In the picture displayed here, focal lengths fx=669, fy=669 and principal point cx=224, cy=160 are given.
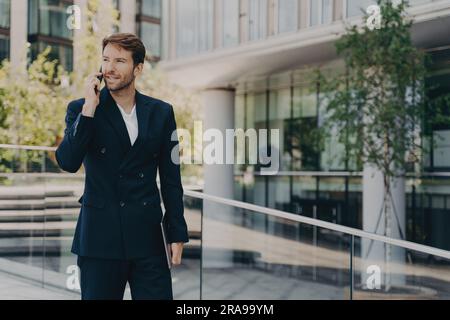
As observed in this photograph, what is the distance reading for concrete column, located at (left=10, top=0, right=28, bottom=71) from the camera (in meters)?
9.14

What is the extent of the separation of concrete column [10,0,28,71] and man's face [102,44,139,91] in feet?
22.5

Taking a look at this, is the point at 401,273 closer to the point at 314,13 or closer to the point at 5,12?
the point at 314,13

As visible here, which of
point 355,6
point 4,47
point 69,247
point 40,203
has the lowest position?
point 69,247

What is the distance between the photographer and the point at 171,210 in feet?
9.28

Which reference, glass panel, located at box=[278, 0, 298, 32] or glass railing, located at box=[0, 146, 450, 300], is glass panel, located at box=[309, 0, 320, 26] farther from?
glass railing, located at box=[0, 146, 450, 300]

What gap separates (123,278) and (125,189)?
372 mm

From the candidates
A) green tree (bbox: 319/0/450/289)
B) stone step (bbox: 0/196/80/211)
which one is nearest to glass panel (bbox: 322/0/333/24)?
green tree (bbox: 319/0/450/289)

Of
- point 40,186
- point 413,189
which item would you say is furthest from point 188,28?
point 40,186

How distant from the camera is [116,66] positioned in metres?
2.75

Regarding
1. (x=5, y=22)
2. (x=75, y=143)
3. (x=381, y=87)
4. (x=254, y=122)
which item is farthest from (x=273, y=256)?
(x=75, y=143)

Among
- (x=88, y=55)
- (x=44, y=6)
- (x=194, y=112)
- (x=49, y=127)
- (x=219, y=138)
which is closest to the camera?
(x=44, y=6)

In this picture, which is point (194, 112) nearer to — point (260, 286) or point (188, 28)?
point (188, 28)

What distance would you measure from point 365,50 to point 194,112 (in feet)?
25.6

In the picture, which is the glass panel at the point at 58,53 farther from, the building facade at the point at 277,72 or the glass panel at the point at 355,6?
the glass panel at the point at 355,6
